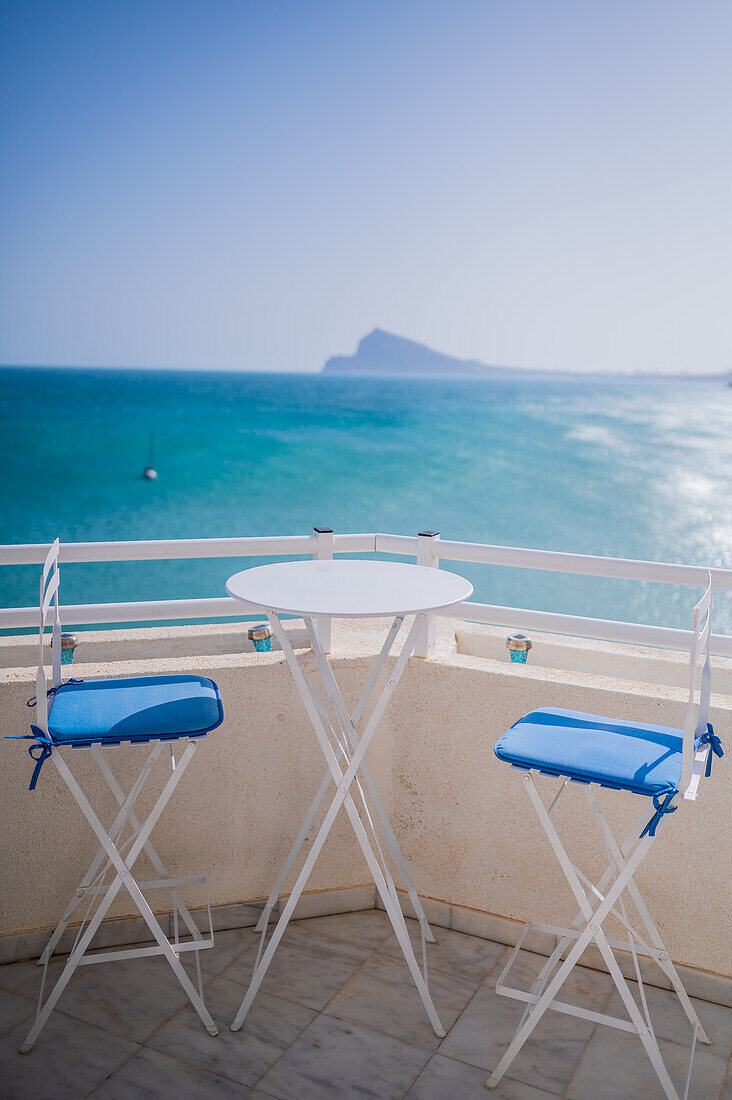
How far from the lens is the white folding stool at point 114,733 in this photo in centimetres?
201

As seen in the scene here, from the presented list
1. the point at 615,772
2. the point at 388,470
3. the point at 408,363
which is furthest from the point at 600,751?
the point at 408,363

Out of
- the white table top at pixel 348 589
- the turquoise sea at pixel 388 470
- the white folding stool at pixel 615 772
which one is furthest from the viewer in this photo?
the turquoise sea at pixel 388 470

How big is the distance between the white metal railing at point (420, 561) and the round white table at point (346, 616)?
0.42ft

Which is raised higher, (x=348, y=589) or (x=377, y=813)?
(x=348, y=589)

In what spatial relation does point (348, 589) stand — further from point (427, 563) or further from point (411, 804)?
point (411, 804)

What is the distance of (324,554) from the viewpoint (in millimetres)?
2709

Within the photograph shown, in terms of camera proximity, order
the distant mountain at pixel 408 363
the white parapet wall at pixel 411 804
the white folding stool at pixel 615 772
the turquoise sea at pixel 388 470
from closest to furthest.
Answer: the white folding stool at pixel 615 772, the white parapet wall at pixel 411 804, the turquoise sea at pixel 388 470, the distant mountain at pixel 408 363

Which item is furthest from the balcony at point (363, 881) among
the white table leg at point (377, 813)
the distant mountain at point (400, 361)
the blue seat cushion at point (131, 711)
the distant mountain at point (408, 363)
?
the distant mountain at point (400, 361)

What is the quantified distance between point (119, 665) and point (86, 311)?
45.6 meters

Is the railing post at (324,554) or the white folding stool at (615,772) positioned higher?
the railing post at (324,554)

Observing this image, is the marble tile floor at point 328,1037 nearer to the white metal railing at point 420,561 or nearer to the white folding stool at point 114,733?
the white folding stool at point 114,733

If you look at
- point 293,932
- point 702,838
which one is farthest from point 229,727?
point 702,838

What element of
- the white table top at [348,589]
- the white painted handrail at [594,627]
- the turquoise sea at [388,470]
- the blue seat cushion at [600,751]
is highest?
the white table top at [348,589]

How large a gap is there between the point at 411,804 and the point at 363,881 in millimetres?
310
